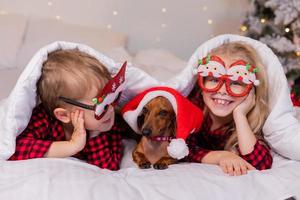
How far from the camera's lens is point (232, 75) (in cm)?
128

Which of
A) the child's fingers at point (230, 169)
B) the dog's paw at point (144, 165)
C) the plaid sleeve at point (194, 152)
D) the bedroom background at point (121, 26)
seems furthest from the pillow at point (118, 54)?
the child's fingers at point (230, 169)

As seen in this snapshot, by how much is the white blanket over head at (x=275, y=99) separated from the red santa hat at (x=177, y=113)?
4.7 inches

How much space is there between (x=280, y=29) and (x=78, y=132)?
6.32ft

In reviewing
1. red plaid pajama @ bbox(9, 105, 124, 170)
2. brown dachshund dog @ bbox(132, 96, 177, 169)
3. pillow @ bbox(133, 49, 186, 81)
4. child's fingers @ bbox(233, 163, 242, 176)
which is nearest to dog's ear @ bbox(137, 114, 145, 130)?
brown dachshund dog @ bbox(132, 96, 177, 169)

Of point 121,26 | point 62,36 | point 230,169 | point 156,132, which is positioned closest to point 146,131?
point 156,132

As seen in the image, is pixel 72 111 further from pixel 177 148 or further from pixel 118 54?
pixel 118 54

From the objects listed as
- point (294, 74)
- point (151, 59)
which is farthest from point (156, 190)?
point (294, 74)

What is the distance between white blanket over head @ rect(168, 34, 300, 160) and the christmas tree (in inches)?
51.4

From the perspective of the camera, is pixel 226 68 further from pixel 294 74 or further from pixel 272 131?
pixel 294 74

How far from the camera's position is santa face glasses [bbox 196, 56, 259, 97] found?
1.28 m

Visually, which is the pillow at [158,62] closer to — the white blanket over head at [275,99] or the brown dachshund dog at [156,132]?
the white blanket over head at [275,99]

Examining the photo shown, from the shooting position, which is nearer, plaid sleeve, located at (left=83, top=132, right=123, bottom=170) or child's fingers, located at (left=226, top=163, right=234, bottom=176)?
child's fingers, located at (left=226, top=163, right=234, bottom=176)

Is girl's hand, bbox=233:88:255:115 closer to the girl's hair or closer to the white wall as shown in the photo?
the girl's hair

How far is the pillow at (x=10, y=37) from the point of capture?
2.52 metres
